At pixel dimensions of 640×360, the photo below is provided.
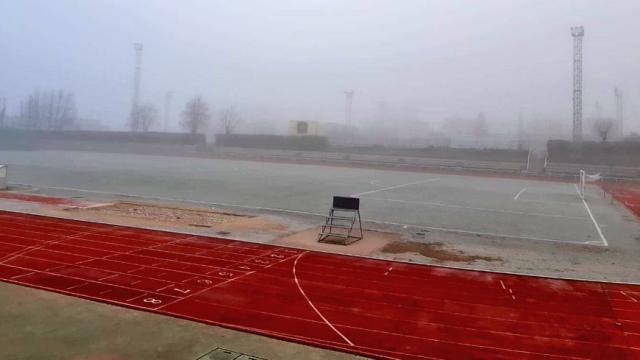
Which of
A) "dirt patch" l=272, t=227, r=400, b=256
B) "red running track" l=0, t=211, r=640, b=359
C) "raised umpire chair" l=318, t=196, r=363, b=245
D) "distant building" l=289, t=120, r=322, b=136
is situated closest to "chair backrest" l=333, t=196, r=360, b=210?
"raised umpire chair" l=318, t=196, r=363, b=245

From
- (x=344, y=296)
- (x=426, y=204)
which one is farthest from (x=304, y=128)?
(x=344, y=296)

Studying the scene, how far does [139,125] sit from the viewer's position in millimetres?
119188

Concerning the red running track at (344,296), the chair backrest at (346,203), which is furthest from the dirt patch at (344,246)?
the chair backrest at (346,203)

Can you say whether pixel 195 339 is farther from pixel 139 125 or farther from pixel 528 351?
pixel 139 125

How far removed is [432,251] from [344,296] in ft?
17.5

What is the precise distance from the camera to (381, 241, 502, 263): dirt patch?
13047 mm

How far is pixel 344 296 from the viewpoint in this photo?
924cm

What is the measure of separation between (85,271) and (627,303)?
10614 mm

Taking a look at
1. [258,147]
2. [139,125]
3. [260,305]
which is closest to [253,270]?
[260,305]

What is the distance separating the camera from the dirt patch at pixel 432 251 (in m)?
13.0

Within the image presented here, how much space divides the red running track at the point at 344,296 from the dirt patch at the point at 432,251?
1.37 metres

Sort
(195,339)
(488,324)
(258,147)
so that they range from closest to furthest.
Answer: (195,339)
(488,324)
(258,147)

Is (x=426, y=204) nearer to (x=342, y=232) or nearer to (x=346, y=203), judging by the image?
(x=342, y=232)

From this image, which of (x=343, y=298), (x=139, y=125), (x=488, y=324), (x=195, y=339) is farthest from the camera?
(x=139, y=125)
